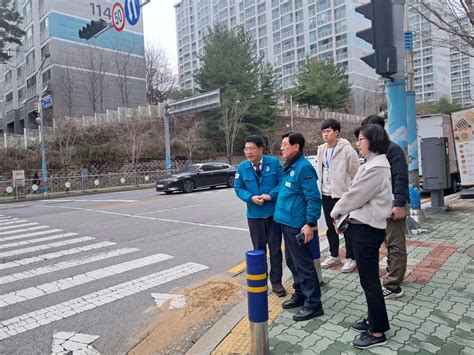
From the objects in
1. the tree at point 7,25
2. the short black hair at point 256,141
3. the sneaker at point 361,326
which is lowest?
the sneaker at point 361,326

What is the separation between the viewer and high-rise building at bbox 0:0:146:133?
1629 inches

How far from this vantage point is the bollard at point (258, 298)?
9.80 feet

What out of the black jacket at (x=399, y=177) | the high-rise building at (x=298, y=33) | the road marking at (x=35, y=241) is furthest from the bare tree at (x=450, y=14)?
the high-rise building at (x=298, y=33)

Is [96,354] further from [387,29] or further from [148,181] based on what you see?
[148,181]

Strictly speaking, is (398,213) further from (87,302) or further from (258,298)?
(87,302)

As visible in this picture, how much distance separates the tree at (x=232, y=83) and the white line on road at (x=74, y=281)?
3049cm

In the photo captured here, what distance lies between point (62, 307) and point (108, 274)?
1.20m

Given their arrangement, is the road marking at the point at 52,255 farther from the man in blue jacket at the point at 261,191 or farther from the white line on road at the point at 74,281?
the man in blue jacket at the point at 261,191

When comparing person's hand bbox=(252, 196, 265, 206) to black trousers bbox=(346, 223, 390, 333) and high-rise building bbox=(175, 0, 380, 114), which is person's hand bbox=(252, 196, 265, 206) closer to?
black trousers bbox=(346, 223, 390, 333)

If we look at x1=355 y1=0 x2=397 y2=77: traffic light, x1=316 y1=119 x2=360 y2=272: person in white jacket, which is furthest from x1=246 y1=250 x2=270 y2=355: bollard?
x1=355 y1=0 x2=397 y2=77: traffic light

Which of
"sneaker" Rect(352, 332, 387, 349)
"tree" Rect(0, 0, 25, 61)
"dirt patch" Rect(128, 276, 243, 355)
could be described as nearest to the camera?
"sneaker" Rect(352, 332, 387, 349)

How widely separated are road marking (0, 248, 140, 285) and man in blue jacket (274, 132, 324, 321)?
4006 mm

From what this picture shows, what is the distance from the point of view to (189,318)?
420cm

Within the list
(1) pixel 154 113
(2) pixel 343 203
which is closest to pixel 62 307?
(2) pixel 343 203
